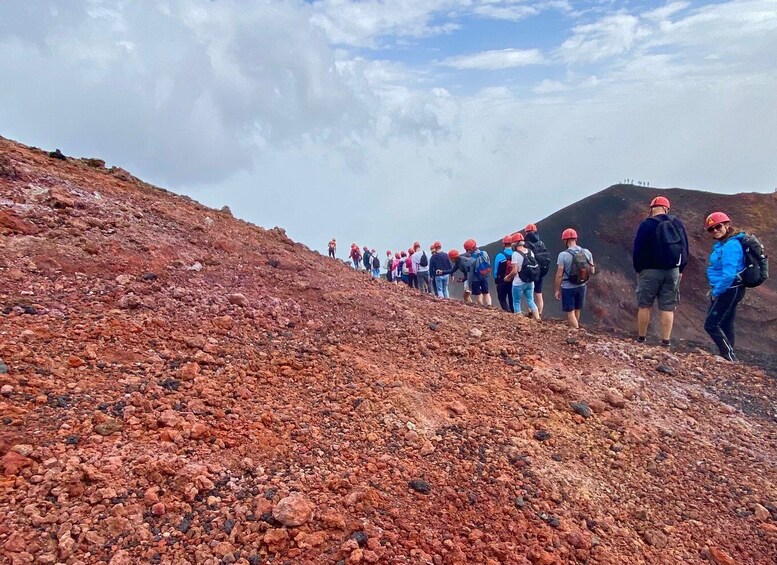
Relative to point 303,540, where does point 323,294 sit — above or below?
above

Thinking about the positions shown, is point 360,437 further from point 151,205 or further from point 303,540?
point 151,205

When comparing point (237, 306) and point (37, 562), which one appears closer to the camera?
point (37, 562)

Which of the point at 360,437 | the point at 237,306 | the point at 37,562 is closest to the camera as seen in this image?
the point at 37,562

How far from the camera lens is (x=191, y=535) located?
2.52m

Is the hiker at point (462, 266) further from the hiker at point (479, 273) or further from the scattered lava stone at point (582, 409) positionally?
the scattered lava stone at point (582, 409)

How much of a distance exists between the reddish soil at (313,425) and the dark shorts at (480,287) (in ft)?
13.2

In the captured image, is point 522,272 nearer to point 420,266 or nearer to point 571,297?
point 571,297

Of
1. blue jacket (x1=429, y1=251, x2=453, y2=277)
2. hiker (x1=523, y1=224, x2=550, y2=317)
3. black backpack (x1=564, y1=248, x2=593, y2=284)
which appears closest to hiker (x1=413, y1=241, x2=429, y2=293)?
blue jacket (x1=429, y1=251, x2=453, y2=277)

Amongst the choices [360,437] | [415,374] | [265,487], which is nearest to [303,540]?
[265,487]

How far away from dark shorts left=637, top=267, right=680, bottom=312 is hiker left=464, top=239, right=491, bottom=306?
12.2 ft

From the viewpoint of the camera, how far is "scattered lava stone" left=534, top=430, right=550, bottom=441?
3.95m

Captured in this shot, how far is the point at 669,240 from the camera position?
6367mm

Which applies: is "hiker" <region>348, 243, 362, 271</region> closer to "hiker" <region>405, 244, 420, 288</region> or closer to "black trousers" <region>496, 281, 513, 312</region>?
"hiker" <region>405, 244, 420, 288</region>

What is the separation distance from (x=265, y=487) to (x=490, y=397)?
213 cm
